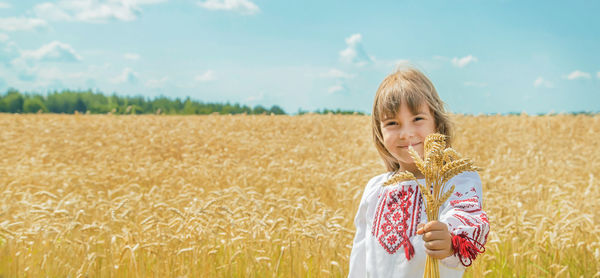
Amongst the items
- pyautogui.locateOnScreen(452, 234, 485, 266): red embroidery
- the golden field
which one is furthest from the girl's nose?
the golden field

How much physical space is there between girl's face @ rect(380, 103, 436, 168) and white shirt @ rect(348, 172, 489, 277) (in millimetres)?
145

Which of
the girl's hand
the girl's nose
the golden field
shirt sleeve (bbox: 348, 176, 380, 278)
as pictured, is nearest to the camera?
the girl's hand

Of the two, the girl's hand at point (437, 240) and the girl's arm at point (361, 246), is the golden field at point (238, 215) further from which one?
the girl's hand at point (437, 240)

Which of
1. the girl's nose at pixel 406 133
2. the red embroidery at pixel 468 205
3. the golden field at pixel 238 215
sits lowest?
the golden field at pixel 238 215

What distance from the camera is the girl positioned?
6.09ft

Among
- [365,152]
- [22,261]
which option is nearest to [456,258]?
[22,261]

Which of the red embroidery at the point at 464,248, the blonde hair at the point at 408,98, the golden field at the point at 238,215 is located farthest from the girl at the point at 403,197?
the golden field at the point at 238,215

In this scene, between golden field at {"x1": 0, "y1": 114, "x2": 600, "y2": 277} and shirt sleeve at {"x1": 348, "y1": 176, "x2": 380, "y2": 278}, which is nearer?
shirt sleeve at {"x1": 348, "y1": 176, "x2": 380, "y2": 278}

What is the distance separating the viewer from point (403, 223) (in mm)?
1942

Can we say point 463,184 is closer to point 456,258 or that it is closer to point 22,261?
A: point 456,258

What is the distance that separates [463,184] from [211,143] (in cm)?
1062

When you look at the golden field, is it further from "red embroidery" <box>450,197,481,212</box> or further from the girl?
"red embroidery" <box>450,197,481,212</box>

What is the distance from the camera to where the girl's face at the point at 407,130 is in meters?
1.99

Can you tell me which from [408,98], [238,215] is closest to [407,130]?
[408,98]
